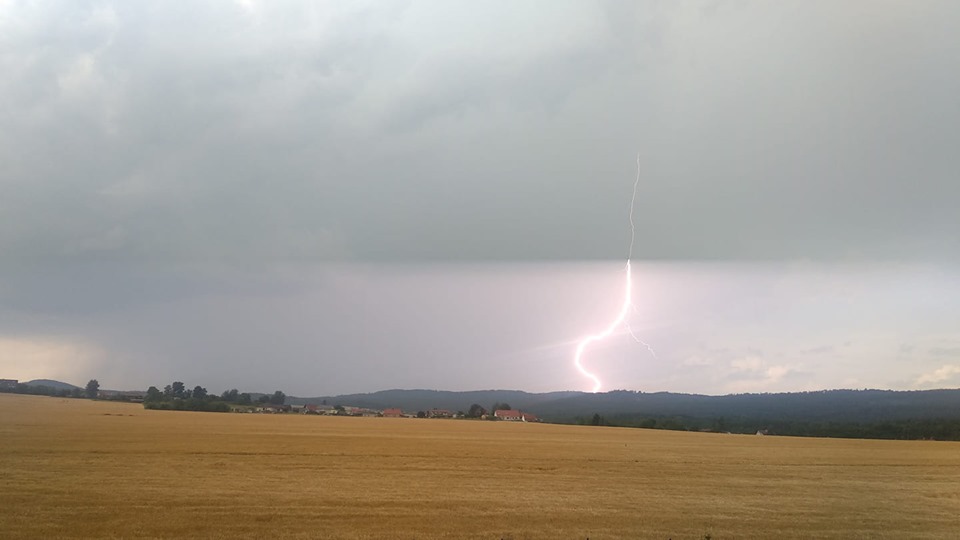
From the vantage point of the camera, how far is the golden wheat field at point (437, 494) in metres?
15.0

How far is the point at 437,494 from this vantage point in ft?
63.5

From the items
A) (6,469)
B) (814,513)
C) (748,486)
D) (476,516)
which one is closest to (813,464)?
(748,486)

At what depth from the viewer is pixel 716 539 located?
14648 mm

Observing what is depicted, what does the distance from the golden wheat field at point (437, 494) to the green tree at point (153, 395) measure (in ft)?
277

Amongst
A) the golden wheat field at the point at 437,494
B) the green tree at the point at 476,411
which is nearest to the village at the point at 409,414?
the green tree at the point at 476,411

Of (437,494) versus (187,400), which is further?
(187,400)

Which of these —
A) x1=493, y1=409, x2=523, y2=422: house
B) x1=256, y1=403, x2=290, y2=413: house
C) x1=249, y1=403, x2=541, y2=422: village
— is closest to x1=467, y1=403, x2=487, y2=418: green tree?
x1=249, y1=403, x2=541, y2=422: village

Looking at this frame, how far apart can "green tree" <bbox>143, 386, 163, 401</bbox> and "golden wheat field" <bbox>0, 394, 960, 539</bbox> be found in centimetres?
8445

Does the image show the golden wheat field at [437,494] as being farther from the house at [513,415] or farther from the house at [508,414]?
the house at [513,415]

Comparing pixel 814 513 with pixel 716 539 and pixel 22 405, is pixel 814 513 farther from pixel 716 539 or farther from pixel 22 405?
pixel 22 405

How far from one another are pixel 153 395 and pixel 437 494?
111881 millimetres

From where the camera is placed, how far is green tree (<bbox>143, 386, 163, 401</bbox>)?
110500 mm

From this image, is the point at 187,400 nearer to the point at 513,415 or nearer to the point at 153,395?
the point at 153,395

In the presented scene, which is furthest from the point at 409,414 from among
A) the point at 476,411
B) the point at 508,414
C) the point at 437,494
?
the point at 437,494
